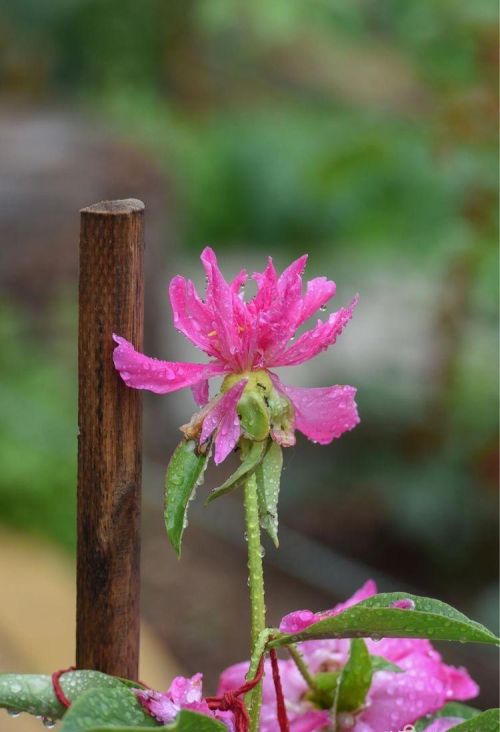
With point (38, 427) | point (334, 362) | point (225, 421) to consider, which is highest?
point (225, 421)

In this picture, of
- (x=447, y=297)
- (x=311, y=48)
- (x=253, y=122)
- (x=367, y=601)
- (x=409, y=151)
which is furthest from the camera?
(x=311, y=48)

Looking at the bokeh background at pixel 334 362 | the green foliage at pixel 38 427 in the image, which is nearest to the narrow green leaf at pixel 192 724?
the bokeh background at pixel 334 362

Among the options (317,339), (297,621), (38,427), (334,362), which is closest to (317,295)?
(317,339)

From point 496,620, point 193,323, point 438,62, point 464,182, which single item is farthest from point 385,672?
point 438,62

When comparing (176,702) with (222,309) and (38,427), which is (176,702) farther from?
(38,427)

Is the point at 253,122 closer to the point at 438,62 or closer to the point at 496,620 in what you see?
the point at 438,62

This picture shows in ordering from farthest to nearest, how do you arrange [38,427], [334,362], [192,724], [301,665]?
[334,362] → [38,427] → [301,665] → [192,724]

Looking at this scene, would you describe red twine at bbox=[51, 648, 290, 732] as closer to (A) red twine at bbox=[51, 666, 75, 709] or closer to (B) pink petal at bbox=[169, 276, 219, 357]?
(A) red twine at bbox=[51, 666, 75, 709]
